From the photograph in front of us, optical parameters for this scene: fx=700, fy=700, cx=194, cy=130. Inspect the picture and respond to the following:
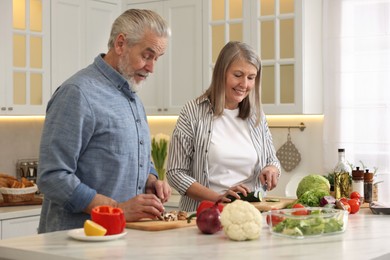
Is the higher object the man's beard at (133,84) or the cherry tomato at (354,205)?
the man's beard at (133,84)

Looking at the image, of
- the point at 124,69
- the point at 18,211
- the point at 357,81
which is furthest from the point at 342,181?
the point at 18,211

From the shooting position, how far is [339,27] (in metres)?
Answer: 4.67

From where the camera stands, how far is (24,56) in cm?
464

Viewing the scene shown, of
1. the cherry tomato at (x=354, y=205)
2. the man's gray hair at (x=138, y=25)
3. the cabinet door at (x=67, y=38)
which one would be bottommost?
the cherry tomato at (x=354, y=205)

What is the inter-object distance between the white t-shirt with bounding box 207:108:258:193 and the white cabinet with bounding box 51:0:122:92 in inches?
75.2

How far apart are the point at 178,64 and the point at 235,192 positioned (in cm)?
233

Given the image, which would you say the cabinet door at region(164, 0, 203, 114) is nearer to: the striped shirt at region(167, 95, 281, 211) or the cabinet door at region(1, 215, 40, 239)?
the cabinet door at region(1, 215, 40, 239)

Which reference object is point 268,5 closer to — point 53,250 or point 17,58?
point 17,58

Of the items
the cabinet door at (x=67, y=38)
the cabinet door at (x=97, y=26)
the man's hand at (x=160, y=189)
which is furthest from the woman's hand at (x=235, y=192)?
the cabinet door at (x=97, y=26)

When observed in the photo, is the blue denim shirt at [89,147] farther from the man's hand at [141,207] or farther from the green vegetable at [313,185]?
the green vegetable at [313,185]

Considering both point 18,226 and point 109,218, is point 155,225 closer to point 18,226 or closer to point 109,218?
point 109,218

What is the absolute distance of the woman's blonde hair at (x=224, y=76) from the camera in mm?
3223

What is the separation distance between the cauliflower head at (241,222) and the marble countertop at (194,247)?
0.03m

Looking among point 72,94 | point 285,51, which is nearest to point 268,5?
point 285,51
